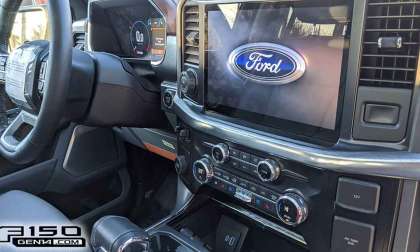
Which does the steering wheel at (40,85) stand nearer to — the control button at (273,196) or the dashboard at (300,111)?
the dashboard at (300,111)

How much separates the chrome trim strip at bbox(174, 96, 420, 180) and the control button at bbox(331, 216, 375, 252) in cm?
12

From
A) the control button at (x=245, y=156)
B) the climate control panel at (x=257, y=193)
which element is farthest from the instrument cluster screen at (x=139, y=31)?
the control button at (x=245, y=156)

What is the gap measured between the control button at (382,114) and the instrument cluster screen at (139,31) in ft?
3.02

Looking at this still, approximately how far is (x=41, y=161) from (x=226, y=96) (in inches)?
41.4

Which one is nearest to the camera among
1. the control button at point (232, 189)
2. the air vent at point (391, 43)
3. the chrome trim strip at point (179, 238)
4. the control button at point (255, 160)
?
the air vent at point (391, 43)

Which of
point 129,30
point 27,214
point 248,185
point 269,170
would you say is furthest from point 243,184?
point 129,30

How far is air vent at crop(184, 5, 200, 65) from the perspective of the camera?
1.22 m

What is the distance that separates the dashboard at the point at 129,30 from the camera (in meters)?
1.63

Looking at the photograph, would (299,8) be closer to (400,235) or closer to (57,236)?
(400,235)

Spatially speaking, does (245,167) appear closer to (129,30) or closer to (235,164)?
(235,164)

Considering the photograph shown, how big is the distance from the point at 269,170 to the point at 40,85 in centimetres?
77

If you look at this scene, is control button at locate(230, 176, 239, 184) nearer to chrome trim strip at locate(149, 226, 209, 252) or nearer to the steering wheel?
chrome trim strip at locate(149, 226, 209, 252)

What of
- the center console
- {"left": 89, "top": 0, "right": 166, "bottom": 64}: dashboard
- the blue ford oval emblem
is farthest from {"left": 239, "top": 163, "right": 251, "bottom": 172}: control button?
{"left": 89, "top": 0, "right": 166, "bottom": 64}: dashboard

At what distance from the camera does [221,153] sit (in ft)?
3.83
